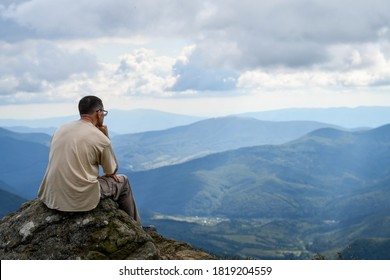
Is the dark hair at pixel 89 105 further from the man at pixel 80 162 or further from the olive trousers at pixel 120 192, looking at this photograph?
the olive trousers at pixel 120 192

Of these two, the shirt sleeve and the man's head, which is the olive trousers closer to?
the shirt sleeve

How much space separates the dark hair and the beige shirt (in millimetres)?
372

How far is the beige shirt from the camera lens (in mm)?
12773

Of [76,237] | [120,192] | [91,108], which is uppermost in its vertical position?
[91,108]

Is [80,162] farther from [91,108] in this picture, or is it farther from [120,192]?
[120,192]

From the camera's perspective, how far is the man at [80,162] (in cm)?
1278

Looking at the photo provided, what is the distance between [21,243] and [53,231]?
1156 mm

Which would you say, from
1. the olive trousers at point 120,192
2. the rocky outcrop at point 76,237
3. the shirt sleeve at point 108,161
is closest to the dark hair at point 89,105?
the shirt sleeve at point 108,161

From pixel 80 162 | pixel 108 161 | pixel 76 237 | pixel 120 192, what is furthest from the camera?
pixel 120 192

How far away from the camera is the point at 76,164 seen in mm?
12781

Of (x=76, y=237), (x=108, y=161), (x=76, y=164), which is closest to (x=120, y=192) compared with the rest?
(x=108, y=161)

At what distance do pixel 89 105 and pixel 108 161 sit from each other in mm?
1810

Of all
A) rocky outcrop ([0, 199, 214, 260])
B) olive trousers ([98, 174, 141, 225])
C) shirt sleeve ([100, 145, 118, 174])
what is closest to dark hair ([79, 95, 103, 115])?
shirt sleeve ([100, 145, 118, 174])
